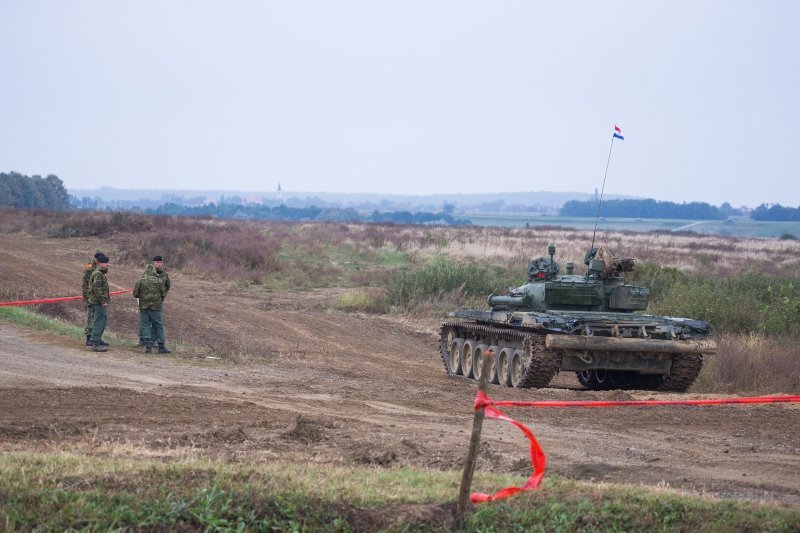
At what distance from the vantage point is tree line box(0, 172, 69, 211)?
89731 millimetres

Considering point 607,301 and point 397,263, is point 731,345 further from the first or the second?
point 397,263

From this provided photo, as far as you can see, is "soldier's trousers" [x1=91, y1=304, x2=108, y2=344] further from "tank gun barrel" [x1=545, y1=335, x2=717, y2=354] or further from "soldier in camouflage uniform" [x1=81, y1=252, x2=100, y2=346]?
"tank gun barrel" [x1=545, y1=335, x2=717, y2=354]

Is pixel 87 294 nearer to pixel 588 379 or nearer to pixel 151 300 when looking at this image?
pixel 151 300

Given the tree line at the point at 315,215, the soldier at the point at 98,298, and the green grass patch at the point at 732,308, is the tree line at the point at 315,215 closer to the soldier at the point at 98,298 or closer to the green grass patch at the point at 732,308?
the green grass patch at the point at 732,308

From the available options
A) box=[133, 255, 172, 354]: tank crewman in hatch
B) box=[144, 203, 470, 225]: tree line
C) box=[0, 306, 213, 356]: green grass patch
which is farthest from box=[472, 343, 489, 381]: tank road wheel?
box=[144, 203, 470, 225]: tree line

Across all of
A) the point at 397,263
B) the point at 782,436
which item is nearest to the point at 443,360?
the point at 782,436

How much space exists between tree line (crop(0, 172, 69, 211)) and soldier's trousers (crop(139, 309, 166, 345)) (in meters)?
72.7

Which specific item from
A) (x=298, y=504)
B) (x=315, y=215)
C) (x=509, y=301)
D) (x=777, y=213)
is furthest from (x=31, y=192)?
(x=777, y=213)

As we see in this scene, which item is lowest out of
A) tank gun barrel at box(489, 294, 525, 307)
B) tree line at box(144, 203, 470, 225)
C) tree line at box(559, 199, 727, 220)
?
tree line at box(144, 203, 470, 225)

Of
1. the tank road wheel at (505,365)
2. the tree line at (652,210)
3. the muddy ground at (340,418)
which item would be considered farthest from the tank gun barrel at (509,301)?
the tree line at (652,210)

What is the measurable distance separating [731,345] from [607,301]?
2.65m

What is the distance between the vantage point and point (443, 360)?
20297 millimetres

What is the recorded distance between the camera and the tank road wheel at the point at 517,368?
16844 mm

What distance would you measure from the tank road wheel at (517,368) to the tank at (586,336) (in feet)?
0.05
